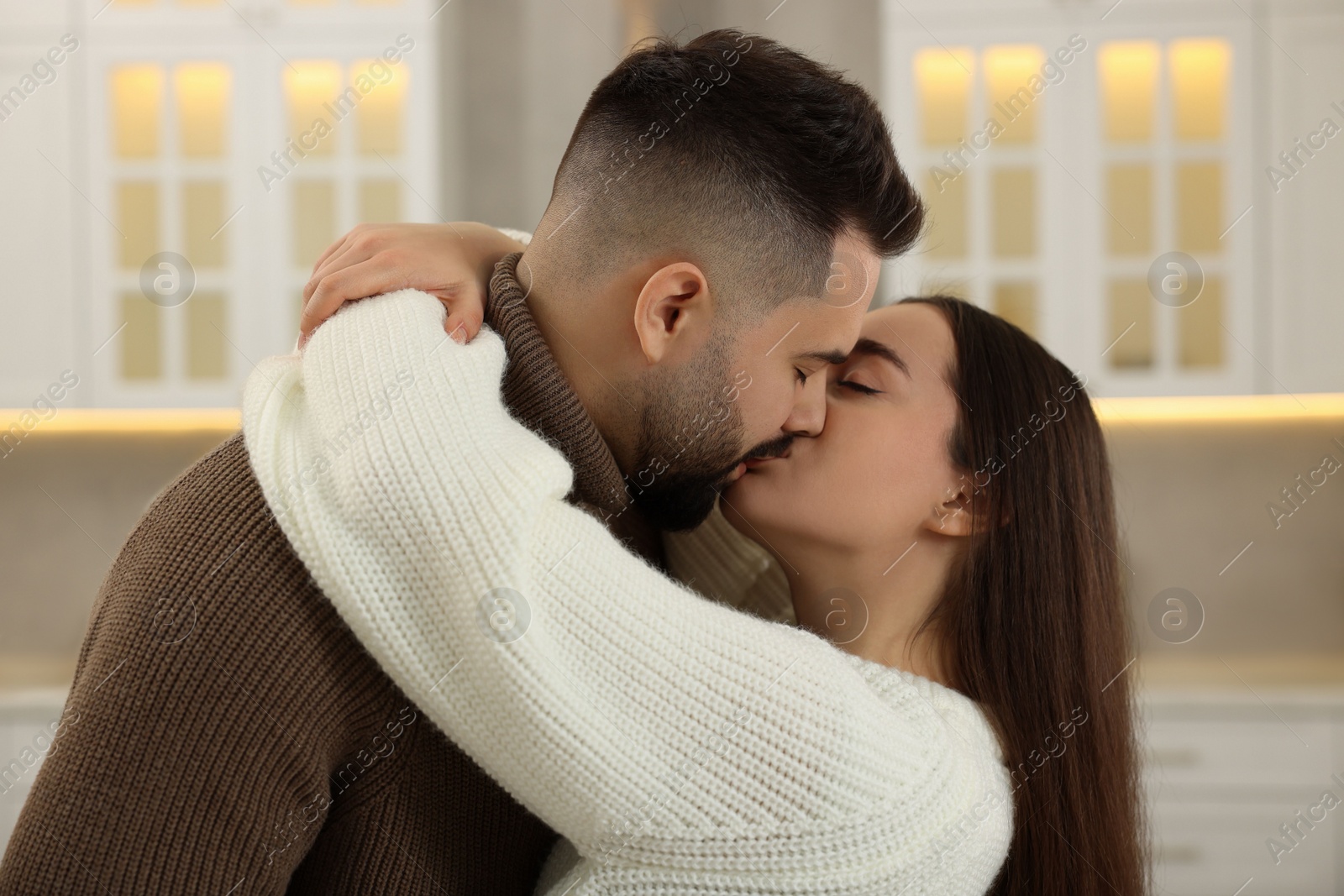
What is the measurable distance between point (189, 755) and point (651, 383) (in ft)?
1.55

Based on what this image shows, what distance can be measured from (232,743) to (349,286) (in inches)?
14.5

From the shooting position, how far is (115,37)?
7.44ft

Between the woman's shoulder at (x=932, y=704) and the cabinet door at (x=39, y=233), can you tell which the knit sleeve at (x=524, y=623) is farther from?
the cabinet door at (x=39, y=233)

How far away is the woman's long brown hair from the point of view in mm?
1007

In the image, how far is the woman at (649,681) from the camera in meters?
0.70

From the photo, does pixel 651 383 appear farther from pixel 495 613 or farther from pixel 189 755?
pixel 189 755

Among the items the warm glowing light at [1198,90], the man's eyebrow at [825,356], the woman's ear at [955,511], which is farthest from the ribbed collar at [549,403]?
the warm glowing light at [1198,90]

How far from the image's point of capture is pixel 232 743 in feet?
2.25

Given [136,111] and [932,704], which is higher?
[136,111]

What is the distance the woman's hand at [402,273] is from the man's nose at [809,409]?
31 centimetres

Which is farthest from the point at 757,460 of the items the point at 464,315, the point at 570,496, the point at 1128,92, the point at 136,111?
the point at 136,111

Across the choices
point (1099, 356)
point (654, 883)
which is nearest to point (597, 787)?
point (654, 883)

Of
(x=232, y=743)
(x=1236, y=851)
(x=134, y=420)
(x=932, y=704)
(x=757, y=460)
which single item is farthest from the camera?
(x=134, y=420)

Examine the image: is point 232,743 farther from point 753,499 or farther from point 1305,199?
point 1305,199
